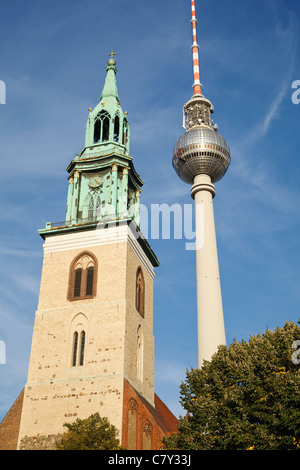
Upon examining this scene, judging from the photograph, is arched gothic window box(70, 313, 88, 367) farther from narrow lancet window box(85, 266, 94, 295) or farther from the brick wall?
the brick wall

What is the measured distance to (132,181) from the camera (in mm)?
43312

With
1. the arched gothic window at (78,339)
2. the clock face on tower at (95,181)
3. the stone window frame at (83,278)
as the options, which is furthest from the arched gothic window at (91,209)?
the arched gothic window at (78,339)

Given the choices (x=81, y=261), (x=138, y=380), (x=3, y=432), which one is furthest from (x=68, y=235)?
(x=3, y=432)

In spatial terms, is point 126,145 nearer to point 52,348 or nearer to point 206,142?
point 206,142

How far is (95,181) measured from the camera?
4216 cm

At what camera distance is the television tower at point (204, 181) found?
43344mm

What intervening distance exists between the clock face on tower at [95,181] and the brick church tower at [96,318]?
0.09m

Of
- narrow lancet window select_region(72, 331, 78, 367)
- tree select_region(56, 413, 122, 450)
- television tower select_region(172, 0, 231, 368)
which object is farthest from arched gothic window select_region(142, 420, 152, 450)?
television tower select_region(172, 0, 231, 368)

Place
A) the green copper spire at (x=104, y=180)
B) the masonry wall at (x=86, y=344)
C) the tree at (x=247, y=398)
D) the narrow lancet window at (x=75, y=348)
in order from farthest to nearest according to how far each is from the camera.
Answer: the green copper spire at (x=104, y=180), the narrow lancet window at (x=75, y=348), the masonry wall at (x=86, y=344), the tree at (x=247, y=398)

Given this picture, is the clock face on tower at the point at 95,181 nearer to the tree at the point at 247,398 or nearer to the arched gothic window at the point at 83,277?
→ the arched gothic window at the point at 83,277

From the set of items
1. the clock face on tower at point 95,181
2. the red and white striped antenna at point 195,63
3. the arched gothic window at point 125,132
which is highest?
the red and white striped antenna at point 195,63

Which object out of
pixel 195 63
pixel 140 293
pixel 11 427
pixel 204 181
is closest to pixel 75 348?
pixel 11 427

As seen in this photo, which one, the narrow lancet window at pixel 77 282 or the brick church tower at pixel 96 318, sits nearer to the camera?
the brick church tower at pixel 96 318
